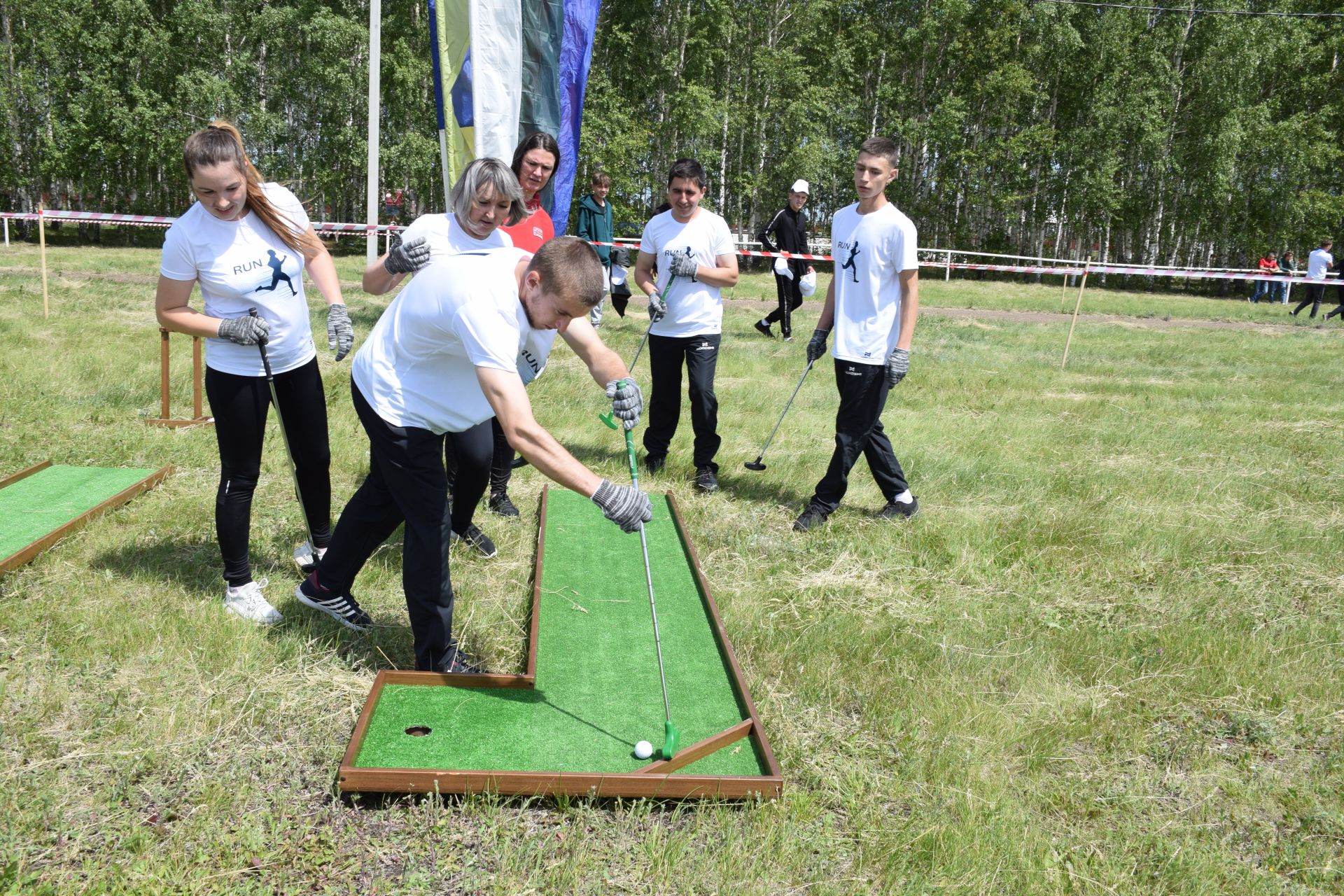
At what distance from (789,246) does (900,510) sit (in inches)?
297

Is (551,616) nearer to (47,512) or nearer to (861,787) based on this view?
(861,787)

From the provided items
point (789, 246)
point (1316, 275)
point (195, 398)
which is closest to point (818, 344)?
point (195, 398)

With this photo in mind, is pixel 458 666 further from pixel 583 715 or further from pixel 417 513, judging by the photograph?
pixel 417 513

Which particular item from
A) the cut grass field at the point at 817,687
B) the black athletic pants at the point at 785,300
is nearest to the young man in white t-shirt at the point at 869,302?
the cut grass field at the point at 817,687

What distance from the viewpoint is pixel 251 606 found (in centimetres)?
375

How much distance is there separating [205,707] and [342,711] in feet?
1.43

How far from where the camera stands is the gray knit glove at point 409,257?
3.55m

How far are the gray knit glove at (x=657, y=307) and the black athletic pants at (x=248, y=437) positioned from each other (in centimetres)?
240

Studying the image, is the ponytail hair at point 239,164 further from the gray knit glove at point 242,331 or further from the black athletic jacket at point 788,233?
the black athletic jacket at point 788,233

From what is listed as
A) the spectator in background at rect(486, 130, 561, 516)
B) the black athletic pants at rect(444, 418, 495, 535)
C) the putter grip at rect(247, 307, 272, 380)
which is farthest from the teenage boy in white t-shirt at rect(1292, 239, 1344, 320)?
the putter grip at rect(247, 307, 272, 380)

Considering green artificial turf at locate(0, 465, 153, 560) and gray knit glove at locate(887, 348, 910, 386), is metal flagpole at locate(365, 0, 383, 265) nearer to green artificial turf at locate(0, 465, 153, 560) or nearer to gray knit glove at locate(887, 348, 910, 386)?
green artificial turf at locate(0, 465, 153, 560)

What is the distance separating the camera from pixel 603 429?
720 cm

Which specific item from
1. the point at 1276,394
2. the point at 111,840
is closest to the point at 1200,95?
the point at 1276,394

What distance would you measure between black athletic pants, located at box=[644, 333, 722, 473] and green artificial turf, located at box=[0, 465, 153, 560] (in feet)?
10.0
